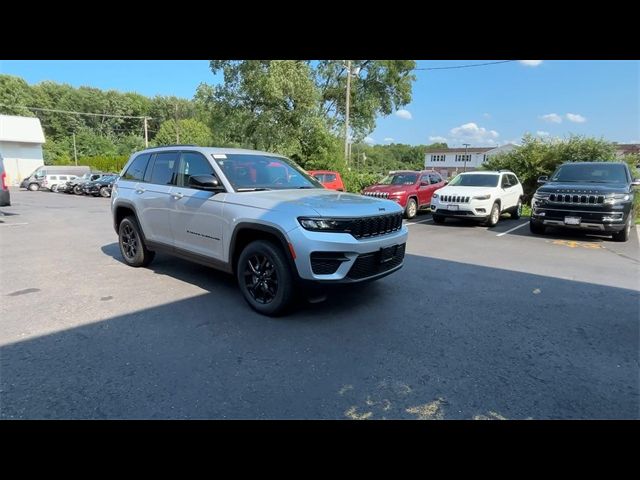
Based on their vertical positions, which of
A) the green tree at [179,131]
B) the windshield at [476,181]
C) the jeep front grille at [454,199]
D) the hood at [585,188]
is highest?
the green tree at [179,131]

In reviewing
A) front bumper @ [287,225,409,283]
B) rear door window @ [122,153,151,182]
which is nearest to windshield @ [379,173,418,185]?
rear door window @ [122,153,151,182]

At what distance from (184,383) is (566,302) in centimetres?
465

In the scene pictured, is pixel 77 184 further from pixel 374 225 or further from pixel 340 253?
pixel 340 253

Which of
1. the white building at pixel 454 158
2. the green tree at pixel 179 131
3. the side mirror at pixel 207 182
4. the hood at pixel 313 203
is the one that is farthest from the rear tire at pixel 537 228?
the white building at pixel 454 158

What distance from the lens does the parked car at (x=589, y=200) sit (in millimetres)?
8750

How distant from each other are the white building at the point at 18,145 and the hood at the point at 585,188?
151ft

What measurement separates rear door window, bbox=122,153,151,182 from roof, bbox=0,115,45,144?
139 ft

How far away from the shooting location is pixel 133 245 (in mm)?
6191

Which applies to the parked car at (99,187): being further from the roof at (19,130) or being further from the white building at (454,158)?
the white building at (454,158)

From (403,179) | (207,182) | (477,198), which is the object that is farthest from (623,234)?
(207,182)

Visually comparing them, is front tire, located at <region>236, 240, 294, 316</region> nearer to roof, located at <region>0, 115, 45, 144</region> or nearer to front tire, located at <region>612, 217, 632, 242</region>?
front tire, located at <region>612, 217, 632, 242</region>

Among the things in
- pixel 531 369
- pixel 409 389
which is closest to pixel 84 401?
pixel 409 389
